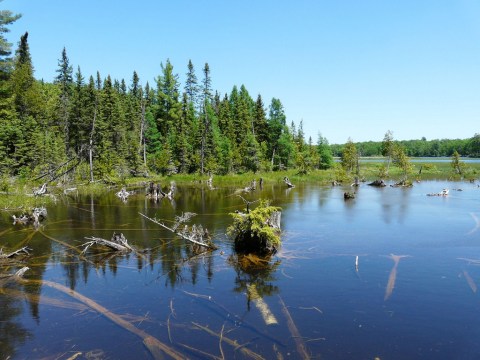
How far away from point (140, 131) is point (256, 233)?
69.2 metres

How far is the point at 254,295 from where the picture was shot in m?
17.3

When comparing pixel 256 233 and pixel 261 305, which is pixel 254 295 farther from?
pixel 256 233

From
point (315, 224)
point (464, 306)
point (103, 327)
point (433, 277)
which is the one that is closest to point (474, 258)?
point (433, 277)

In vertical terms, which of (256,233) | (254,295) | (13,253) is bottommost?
(254,295)

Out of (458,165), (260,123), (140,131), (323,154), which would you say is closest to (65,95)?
(140,131)

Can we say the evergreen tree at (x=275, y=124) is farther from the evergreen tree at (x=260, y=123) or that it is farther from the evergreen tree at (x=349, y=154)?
the evergreen tree at (x=349, y=154)

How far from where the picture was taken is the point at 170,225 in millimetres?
31969

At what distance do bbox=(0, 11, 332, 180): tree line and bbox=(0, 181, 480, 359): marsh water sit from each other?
119ft

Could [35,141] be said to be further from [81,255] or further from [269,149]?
[269,149]

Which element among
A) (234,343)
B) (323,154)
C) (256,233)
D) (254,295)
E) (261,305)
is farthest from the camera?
(323,154)

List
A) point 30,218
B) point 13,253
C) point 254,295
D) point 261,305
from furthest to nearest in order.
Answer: point 30,218, point 13,253, point 254,295, point 261,305

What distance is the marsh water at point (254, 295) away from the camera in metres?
13.0

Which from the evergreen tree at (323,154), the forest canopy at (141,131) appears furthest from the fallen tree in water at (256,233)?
the evergreen tree at (323,154)

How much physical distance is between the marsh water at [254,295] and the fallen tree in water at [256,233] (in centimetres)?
94
